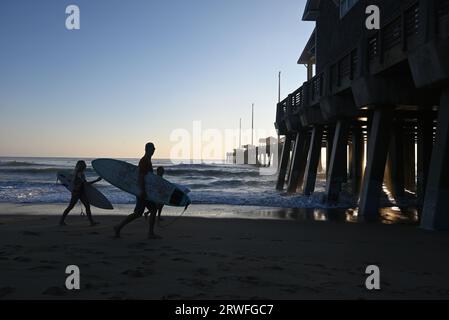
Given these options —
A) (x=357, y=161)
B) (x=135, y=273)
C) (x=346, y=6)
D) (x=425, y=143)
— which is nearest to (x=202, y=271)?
(x=135, y=273)

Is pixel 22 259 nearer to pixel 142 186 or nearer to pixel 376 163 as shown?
pixel 142 186

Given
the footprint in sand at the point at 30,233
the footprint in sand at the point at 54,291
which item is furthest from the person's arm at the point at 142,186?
the footprint in sand at the point at 54,291

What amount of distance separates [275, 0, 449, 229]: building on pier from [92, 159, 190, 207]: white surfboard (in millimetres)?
5153

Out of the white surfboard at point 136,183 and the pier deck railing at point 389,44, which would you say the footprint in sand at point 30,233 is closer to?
the white surfboard at point 136,183

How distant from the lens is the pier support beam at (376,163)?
12.3 metres

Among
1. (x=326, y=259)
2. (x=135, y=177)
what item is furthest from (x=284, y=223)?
(x=326, y=259)

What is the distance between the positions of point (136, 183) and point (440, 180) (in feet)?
20.2

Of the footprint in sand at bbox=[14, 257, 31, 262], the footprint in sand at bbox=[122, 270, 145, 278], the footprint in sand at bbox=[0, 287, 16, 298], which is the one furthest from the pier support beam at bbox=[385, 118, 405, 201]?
the footprint in sand at bbox=[0, 287, 16, 298]

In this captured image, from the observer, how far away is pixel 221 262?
19.7 ft

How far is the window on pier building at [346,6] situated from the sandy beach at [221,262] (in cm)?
1011

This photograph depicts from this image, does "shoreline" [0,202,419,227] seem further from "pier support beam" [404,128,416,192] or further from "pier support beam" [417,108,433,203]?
"pier support beam" [404,128,416,192]

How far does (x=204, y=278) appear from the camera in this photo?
16.6 feet

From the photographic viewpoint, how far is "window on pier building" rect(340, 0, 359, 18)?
1689 centimetres

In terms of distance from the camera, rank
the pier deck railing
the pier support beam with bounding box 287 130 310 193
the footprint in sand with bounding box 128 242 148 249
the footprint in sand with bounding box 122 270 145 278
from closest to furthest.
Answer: the footprint in sand with bounding box 122 270 145 278, the footprint in sand with bounding box 128 242 148 249, the pier deck railing, the pier support beam with bounding box 287 130 310 193
